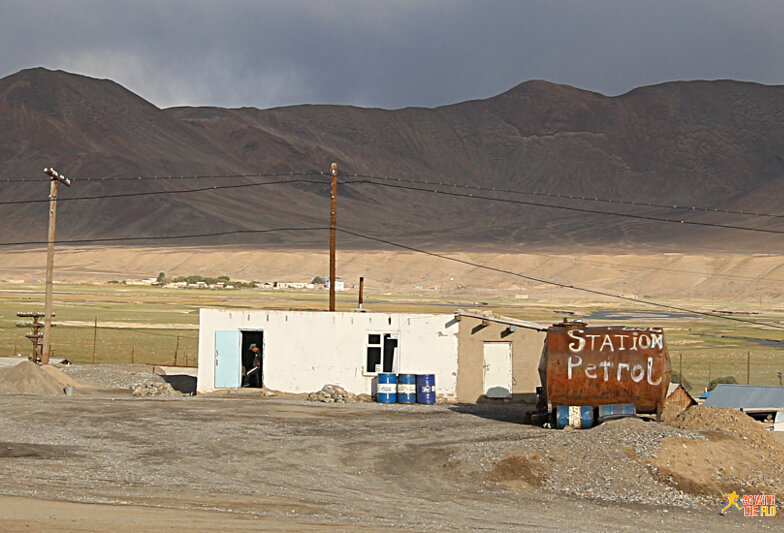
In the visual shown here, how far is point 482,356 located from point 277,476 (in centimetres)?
1459

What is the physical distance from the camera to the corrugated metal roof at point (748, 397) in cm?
2873

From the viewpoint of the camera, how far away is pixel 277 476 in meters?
18.1

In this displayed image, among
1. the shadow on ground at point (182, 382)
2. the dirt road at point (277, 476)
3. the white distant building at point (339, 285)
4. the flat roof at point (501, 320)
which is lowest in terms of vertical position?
the dirt road at point (277, 476)

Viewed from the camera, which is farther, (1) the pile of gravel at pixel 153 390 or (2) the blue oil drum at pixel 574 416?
(1) the pile of gravel at pixel 153 390

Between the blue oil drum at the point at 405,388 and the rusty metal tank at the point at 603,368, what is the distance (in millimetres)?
6534

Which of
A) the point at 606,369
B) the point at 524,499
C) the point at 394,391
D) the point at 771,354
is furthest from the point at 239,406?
the point at 771,354

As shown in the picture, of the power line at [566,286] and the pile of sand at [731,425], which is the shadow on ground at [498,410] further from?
the power line at [566,286]

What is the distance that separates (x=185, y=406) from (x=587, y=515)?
14633 millimetres

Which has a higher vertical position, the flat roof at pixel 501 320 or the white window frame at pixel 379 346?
the flat roof at pixel 501 320

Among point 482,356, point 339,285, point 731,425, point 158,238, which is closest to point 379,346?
point 482,356

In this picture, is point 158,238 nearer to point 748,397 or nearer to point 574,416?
point 748,397

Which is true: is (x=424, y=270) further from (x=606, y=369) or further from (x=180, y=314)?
(x=606, y=369)

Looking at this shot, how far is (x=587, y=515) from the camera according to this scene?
1655 cm

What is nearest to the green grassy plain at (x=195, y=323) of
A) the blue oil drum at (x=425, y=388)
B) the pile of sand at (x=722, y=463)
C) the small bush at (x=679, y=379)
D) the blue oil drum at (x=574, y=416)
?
the small bush at (x=679, y=379)
